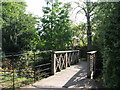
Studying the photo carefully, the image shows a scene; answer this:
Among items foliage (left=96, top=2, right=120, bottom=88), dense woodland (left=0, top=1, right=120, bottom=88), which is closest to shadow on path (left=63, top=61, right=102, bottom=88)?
foliage (left=96, top=2, right=120, bottom=88)

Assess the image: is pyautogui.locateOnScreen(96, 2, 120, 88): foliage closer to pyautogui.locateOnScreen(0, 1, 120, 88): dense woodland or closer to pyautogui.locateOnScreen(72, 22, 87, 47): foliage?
pyautogui.locateOnScreen(0, 1, 120, 88): dense woodland

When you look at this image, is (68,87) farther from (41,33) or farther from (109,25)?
(41,33)

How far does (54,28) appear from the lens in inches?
428

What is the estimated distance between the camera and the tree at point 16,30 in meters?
11.7

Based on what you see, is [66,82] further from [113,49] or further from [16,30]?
[16,30]

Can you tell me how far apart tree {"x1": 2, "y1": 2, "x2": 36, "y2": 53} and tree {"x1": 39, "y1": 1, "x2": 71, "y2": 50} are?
235 centimetres

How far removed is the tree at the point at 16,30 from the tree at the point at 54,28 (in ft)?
7.70

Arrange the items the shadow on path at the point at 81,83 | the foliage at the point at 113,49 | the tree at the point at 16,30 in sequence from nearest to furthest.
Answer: the foliage at the point at 113,49, the shadow on path at the point at 81,83, the tree at the point at 16,30

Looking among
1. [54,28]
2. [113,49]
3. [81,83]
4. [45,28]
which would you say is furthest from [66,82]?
[45,28]

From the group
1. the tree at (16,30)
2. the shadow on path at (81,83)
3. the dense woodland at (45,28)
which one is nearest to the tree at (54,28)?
the dense woodland at (45,28)

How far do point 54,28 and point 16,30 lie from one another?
4.29 m

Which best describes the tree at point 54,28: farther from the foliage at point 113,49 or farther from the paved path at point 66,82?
the foliage at point 113,49

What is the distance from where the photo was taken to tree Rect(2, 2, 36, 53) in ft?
38.3

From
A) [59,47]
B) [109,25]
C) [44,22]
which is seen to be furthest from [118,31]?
[44,22]
